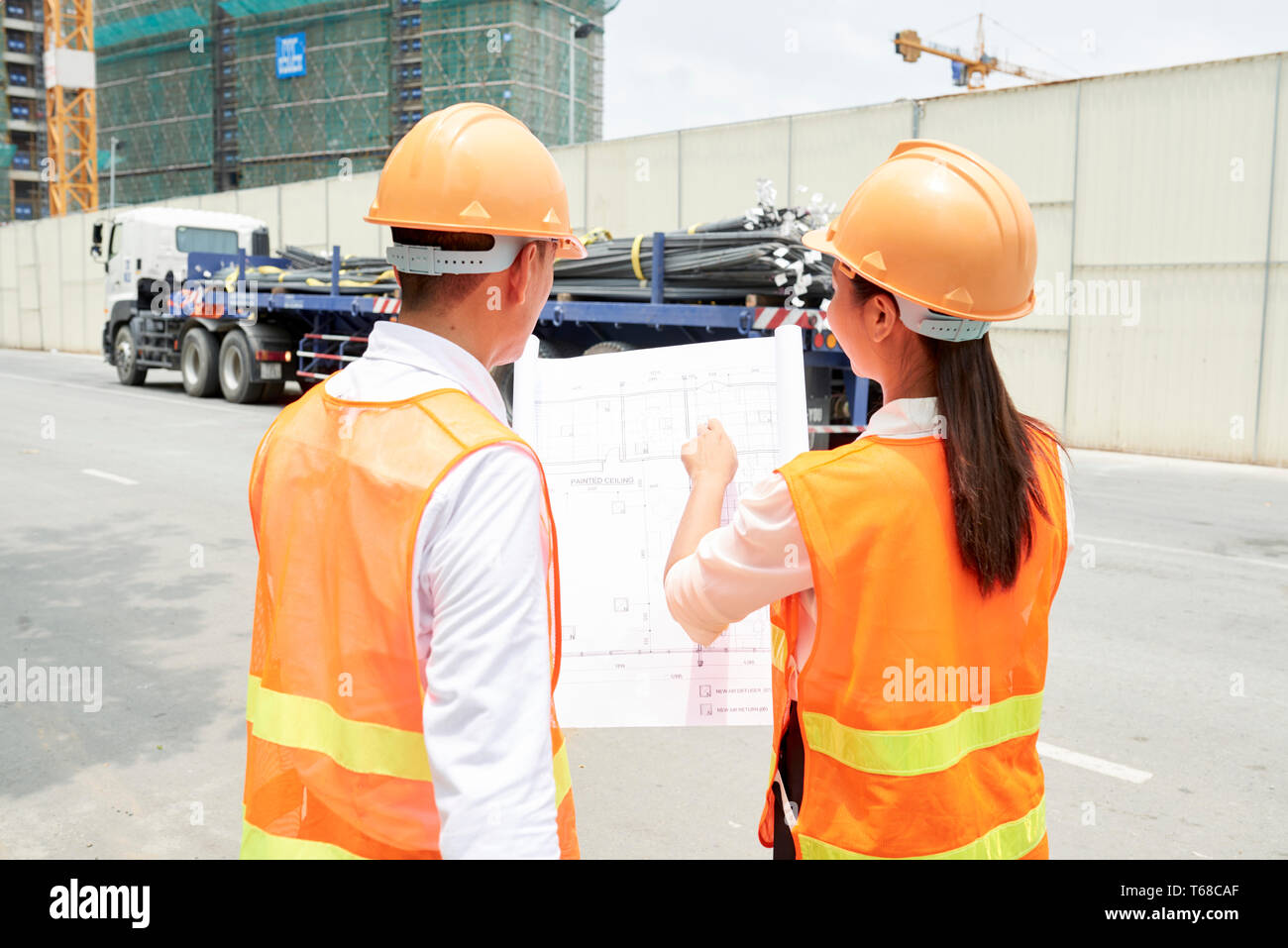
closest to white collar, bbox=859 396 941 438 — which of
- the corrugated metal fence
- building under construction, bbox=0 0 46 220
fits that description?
the corrugated metal fence

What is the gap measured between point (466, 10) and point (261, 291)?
42803 mm

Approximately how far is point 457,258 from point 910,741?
95cm

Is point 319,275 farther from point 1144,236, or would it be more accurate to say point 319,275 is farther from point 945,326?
point 945,326

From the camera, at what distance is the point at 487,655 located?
1.31 m

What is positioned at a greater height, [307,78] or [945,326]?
[307,78]

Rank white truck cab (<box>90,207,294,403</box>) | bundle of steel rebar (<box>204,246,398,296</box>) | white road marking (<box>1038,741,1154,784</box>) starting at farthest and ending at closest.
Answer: white truck cab (<box>90,207,294,403</box>) → bundle of steel rebar (<box>204,246,398,296</box>) → white road marking (<box>1038,741,1154,784</box>)

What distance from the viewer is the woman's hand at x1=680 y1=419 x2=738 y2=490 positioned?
2051mm

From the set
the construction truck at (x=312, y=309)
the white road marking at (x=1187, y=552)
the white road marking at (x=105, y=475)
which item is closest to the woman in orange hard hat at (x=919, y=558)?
the white road marking at (x=1187, y=552)

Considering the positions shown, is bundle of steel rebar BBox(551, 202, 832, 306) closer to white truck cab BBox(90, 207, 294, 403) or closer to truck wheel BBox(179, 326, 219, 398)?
white truck cab BBox(90, 207, 294, 403)

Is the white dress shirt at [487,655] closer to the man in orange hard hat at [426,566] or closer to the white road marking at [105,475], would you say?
the man in orange hard hat at [426,566]

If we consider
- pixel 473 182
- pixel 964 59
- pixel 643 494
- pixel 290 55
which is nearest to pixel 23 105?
pixel 290 55

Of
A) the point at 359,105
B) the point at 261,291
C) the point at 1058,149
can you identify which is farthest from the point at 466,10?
the point at 1058,149

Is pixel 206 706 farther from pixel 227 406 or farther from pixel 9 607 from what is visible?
pixel 227 406

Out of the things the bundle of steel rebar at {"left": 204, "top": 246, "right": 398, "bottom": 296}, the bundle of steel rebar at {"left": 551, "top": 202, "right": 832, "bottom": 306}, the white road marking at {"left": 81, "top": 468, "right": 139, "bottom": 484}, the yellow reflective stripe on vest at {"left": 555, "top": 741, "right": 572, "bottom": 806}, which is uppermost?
the bundle of steel rebar at {"left": 204, "top": 246, "right": 398, "bottom": 296}
